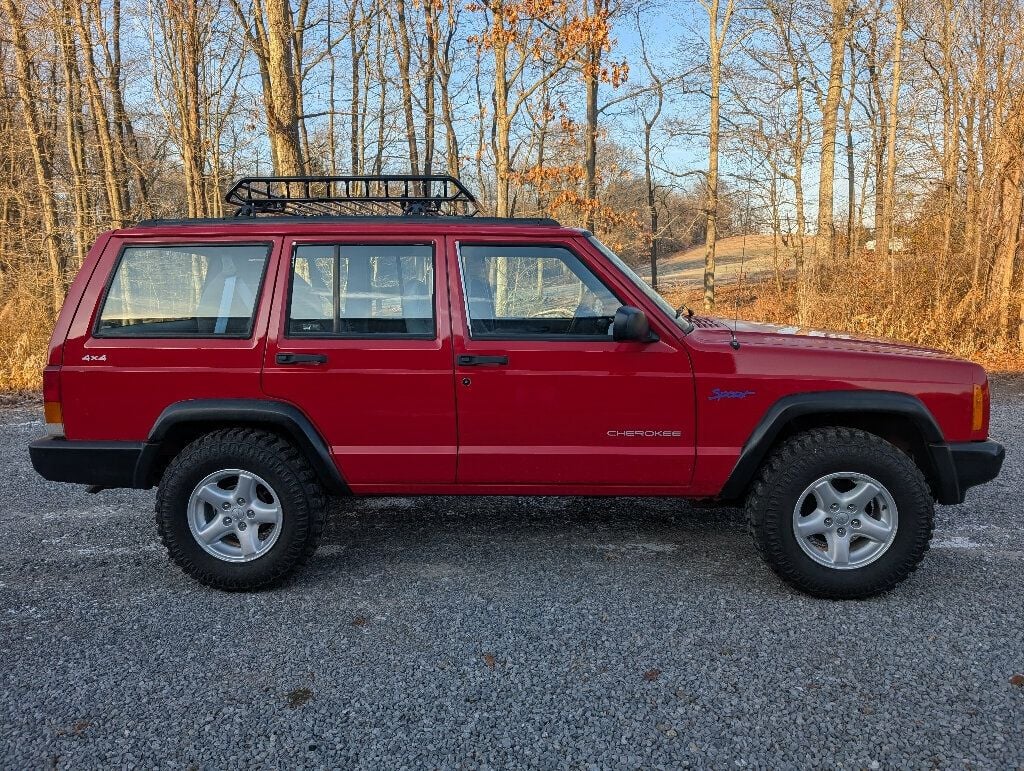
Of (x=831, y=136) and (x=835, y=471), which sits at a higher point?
(x=831, y=136)

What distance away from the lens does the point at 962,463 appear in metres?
3.29

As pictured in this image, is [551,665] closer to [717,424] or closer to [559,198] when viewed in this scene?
[717,424]

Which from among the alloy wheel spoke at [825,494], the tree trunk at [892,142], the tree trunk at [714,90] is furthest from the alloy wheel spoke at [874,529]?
the tree trunk at [714,90]

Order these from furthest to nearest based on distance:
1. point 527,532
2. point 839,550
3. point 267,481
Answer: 1. point 527,532
2. point 267,481
3. point 839,550

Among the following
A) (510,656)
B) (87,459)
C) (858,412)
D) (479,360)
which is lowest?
(510,656)

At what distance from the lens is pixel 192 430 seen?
11.5 ft

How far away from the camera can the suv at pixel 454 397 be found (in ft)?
10.8

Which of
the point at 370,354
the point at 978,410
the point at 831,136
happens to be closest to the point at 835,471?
the point at 978,410

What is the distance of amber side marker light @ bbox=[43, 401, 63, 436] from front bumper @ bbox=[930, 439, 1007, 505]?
4306 mm

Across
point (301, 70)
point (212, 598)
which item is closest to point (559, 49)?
point (301, 70)

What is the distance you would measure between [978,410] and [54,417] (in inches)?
180

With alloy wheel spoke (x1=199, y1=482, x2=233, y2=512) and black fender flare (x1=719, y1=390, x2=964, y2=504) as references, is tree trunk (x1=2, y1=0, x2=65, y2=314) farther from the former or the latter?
black fender flare (x1=719, y1=390, x2=964, y2=504)

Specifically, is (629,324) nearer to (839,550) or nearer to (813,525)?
(813,525)

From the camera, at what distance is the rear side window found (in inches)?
136
